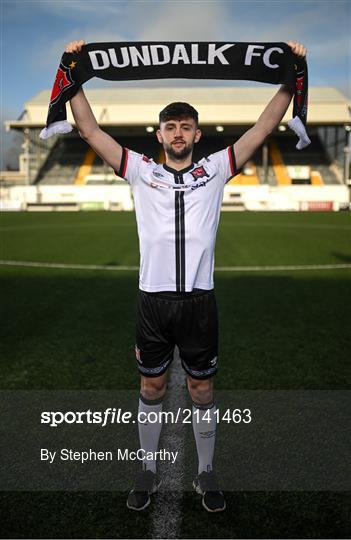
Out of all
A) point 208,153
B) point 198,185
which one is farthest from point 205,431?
point 208,153

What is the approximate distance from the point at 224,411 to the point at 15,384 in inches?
71.2

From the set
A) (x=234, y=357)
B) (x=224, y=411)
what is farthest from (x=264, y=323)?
(x=224, y=411)

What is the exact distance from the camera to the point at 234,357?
4.82m

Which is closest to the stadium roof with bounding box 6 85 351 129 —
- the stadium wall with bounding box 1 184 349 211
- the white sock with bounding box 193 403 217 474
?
the stadium wall with bounding box 1 184 349 211

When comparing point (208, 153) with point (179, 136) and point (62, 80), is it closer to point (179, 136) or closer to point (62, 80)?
point (62, 80)

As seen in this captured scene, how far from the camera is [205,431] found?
2762 millimetres

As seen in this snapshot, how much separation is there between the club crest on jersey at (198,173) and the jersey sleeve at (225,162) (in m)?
0.09

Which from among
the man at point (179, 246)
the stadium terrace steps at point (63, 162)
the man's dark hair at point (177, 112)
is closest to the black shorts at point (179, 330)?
the man at point (179, 246)

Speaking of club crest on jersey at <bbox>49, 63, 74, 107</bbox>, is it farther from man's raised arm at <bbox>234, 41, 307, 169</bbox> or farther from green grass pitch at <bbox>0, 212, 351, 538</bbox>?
green grass pitch at <bbox>0, 212, 351, 538</bbox>

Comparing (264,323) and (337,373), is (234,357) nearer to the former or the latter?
(337,373)

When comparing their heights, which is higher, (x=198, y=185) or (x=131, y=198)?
(x=131, y=198)

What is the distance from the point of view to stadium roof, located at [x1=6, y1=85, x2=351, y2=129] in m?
Answer: 42.9

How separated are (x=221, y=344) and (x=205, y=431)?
2512mm

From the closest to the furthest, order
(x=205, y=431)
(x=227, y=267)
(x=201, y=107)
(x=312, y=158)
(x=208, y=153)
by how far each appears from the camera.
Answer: (x=205, y=431) < (x=227, y=267) < (x=201, y=107) < (x=208, y=153) < (x=312, y=158)
